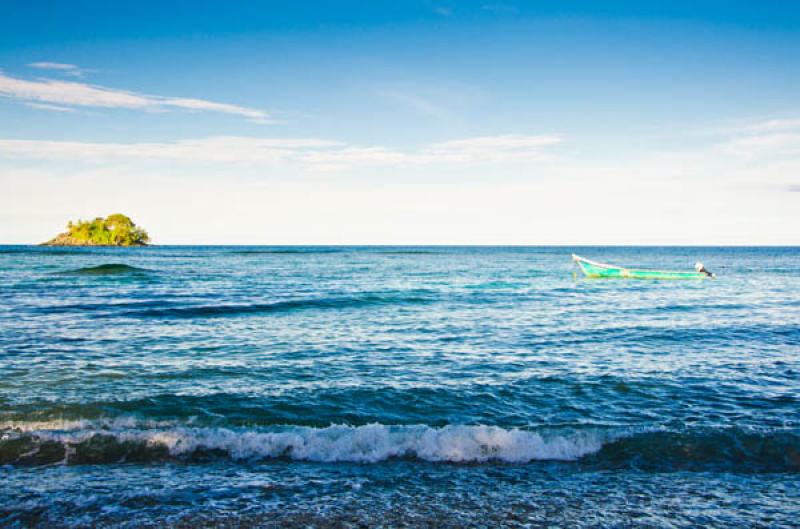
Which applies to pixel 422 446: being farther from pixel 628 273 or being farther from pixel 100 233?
pixel 100 233

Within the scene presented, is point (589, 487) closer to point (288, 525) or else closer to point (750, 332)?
point (288, 525)

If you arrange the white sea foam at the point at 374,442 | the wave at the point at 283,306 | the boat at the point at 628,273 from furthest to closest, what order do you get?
the boat at the point at 628,273 < the wave at the point at 283,306 < the white sea foam at the point at 374,442

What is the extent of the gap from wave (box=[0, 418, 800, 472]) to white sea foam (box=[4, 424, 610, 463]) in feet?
0.05

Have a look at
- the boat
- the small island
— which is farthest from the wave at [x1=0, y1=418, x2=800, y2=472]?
the small island

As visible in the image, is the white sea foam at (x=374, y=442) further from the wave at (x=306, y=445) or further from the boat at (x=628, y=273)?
the boat at (x=628, y=273)

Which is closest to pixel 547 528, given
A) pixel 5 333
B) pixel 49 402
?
pixel 49 402

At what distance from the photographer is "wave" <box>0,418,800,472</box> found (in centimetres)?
719

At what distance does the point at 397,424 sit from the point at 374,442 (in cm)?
112

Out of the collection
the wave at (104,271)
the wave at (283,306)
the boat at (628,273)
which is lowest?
the wave at (283,306)

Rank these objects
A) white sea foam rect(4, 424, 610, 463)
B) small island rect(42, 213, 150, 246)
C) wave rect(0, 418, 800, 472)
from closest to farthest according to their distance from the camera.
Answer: wave rect(0, 418, 800, 472), white sea foam rect(4, 424, 610, 463), small island rect(42, 213, 150, 246)

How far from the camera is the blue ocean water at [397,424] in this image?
5.77 m

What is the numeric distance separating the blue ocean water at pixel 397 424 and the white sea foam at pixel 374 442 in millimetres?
30

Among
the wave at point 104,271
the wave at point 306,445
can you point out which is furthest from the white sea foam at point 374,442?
the wave at point 104,271

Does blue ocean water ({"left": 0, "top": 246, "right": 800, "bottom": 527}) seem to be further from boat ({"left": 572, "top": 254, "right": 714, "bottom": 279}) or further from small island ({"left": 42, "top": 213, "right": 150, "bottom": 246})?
small island ({"left": 42, "top": 213, "right": 150, "bottom": 246})
